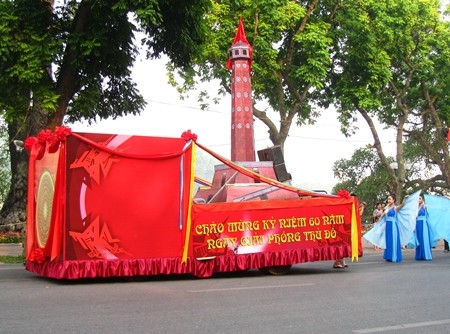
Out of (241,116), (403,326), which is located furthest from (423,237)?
(403,326)

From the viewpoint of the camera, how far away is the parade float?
9242 millimetres

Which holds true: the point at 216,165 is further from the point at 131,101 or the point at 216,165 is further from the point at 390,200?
the point at 131,101

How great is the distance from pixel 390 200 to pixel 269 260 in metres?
5.55

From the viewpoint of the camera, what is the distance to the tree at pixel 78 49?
48.0 ft

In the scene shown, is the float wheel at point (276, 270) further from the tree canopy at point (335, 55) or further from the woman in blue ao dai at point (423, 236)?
the tree canopy at point (335, 55)

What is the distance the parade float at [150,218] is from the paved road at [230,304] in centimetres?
37

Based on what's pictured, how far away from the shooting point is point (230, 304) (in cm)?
726

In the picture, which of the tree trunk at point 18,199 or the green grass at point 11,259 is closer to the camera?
the green grass at point 11,259

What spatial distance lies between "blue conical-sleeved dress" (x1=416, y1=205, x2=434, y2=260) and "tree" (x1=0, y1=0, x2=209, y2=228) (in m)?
8.12

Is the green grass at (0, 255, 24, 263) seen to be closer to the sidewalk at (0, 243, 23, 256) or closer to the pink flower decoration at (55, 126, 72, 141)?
the sidewalk at (0, 243, 23, 256)

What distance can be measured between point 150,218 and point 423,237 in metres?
8.41

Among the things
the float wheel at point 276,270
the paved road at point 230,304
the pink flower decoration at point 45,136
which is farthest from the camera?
the float wheel at point 276,270

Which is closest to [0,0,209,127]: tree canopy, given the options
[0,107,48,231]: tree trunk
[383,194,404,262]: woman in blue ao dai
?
[0,107,48,231]: tree trunk

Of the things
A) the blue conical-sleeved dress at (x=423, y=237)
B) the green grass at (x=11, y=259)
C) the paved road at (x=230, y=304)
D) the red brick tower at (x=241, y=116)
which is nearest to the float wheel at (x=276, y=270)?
the paved road at (x=230, y=304)
